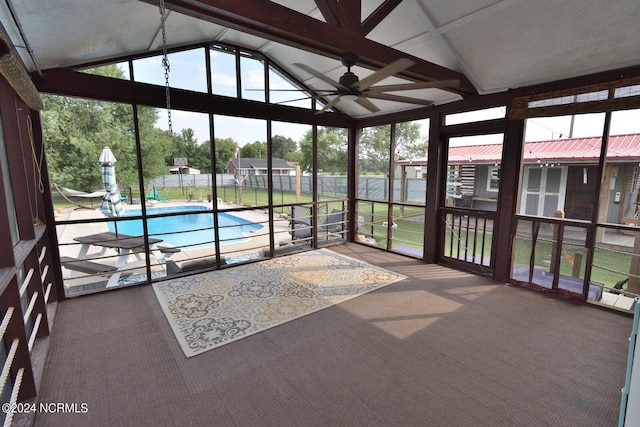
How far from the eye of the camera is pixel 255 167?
18.6 ft

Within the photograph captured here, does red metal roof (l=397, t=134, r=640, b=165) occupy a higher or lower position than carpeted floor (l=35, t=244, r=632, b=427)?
higher

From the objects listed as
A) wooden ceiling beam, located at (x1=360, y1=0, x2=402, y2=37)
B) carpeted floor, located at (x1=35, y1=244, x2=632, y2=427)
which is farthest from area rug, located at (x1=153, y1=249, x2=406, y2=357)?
wooden ceiling beam, located at (x1=360, y1=0, x2=402, y2=37)

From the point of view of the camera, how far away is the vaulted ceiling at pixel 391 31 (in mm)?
2180

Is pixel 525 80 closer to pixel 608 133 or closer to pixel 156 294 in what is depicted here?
pixel 608 133

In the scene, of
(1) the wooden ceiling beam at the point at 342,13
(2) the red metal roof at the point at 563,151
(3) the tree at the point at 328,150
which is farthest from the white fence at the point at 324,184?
(1) the wooden ceiling beam at the point at 342,13

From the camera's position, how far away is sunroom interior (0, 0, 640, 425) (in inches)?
97.7

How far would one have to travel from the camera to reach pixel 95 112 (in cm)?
410

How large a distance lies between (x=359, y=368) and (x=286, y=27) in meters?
2.73

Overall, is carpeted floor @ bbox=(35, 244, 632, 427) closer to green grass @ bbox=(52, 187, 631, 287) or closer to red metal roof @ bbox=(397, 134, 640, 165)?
green grass @ bbox=(52, 187, 631, 287)

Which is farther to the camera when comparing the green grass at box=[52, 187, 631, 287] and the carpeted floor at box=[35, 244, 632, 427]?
the green grass at box=[52, 187, 631, 287]

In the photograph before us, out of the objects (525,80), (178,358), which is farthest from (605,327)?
(178,358)

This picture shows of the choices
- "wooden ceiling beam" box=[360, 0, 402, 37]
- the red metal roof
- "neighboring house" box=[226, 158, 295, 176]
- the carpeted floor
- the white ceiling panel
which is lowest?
the carpeted floor

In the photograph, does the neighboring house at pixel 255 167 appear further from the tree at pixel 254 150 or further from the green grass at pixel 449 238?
the green grass at pixel 449 238

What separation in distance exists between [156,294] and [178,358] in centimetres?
157
